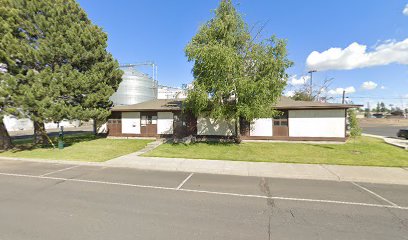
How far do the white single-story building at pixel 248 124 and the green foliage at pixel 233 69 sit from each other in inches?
169

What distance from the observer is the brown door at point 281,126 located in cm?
1852

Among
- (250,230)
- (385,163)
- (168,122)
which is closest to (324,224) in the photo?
(250,230)

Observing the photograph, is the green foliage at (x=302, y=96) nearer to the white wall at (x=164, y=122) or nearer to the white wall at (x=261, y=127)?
the white wall at (x=261, y=127)

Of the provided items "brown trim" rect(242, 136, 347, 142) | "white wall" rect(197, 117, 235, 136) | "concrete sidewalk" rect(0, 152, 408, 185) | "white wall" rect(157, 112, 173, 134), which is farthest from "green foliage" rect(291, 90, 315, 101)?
"concrete sidewalk" rect(0, 152, 408, 185)

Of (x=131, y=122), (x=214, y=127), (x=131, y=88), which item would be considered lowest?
(x=214, y=127)

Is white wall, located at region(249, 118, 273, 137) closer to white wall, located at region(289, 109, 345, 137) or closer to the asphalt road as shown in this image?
white wall, located at region(289, 109, 345, 137)

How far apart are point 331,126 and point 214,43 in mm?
11974

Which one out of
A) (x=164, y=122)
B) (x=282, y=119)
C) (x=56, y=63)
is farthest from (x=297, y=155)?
(x=56, y=63)

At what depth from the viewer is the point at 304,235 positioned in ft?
14.2

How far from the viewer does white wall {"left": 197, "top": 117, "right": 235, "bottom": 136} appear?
63.8 feet

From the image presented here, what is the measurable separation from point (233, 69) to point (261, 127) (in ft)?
23.8

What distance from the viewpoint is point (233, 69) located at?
13734mm

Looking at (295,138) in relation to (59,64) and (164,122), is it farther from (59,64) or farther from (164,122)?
(59,64)

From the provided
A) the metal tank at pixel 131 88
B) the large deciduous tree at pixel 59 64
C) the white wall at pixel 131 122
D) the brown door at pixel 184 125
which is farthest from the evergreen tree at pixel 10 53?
the metal tank at pixel 131 88
